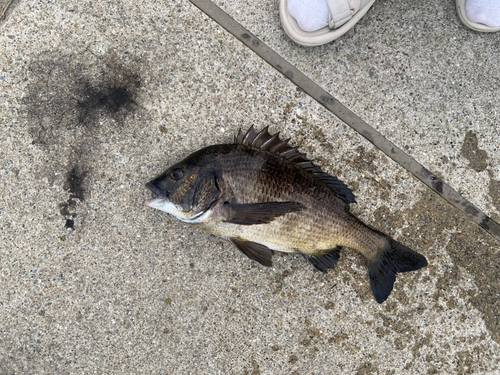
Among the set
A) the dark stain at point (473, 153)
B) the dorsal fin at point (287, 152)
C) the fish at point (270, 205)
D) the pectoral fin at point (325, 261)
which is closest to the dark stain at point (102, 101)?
the fish at point (270, 205)

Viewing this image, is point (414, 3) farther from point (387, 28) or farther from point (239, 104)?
point (239, 104)

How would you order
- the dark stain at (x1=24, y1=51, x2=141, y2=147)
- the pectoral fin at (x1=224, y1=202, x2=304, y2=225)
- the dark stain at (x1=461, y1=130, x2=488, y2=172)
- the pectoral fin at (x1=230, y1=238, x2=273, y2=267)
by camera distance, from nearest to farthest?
the pectoral fin at (x1=224, y1=202, x2=304, y2=225) < the pectoral fin at (x1=230, y1=238, x2=273, y2=267) < the dark stain at (x1=24, y1=51, x2=141, y2=147) < the dark stain at (x1=461, y1=130, x2=488, y2=172)

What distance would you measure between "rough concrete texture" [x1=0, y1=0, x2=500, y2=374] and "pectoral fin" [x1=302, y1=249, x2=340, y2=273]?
23 centimetres

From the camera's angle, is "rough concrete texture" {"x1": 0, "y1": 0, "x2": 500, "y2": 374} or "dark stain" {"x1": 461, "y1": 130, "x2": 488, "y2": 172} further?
"dark stain" {"x1": 461, "y1": 130, "x2": 488, "y2": 172}

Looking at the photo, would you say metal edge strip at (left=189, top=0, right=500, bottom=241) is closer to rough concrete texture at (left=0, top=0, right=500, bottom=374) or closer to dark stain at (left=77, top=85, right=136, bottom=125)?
rough concrete texture at (left=0, top=0, right=500, bottom=374)

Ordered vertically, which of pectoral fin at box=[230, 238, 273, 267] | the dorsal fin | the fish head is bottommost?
pectoral fin at box=[230, 238, 273, 267]

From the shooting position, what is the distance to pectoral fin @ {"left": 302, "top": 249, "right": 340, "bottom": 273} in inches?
101

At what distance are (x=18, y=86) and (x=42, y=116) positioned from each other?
31 cm

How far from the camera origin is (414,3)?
281 centimetres

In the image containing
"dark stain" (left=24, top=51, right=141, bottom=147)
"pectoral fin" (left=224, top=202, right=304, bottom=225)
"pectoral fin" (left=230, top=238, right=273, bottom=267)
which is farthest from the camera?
"dark stain" (left=24, top=51, right=141, bottom=147)

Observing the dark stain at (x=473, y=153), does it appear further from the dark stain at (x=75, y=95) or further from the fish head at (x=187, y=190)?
the dark stain at (x=75, y=95)

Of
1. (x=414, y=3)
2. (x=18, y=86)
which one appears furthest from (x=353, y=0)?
(x=18, y=86)

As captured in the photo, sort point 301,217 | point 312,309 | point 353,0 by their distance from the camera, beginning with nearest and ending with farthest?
point 301,217
point 353,0
point 312,309

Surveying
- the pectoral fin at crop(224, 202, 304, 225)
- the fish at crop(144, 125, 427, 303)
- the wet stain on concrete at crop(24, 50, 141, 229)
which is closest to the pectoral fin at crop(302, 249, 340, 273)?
the fish at crop(144, 125, 427, 303)
